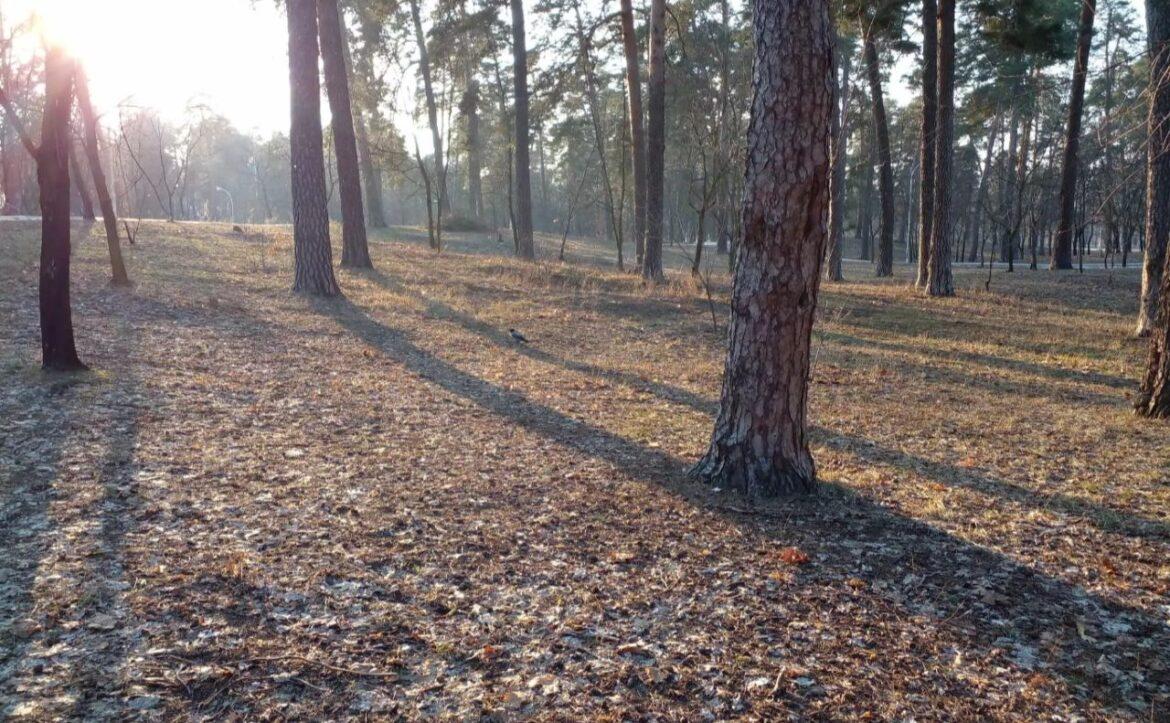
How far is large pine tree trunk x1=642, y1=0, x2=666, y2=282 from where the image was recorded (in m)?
14.6

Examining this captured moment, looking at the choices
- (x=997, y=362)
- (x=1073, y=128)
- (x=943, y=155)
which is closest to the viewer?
(x=997, y=362)

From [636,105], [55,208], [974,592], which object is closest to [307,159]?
[55,208]

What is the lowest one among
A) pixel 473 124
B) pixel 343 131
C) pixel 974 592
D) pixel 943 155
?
pixel 974 592

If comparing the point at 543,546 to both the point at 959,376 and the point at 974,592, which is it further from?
the point at 959,376

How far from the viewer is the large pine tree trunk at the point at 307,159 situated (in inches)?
444

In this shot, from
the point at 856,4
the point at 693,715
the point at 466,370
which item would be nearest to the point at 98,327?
the point at 466,370

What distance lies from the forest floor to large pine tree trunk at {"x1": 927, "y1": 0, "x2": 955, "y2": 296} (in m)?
6.89

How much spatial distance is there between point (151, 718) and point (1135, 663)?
3427 millimetres

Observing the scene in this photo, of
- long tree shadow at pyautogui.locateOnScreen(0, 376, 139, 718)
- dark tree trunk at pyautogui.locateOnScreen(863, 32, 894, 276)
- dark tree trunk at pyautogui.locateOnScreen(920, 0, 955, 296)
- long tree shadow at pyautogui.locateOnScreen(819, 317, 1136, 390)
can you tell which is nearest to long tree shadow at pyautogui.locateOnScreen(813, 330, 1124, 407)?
A: long tree shadow at pyautogui.locateOnScreen(819, 317, 1136, 390)

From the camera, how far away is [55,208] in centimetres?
629

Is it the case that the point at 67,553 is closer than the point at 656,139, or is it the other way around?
the point at 67,553

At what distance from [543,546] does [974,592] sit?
1.99m

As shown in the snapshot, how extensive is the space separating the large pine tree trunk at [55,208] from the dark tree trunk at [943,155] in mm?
13746

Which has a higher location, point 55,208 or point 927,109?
point 927,109
